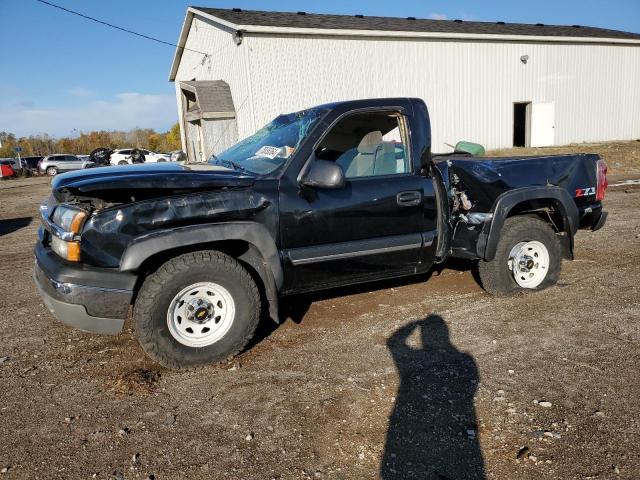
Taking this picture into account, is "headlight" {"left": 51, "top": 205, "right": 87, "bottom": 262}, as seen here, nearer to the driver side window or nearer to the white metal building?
the driver side window

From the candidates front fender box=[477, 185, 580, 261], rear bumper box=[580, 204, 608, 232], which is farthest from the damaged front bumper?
rear bumper box=[580, 204, 608, 232]

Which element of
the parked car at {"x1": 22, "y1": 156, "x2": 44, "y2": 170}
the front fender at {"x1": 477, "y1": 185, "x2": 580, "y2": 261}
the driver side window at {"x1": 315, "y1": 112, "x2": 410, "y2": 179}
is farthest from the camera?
the parked car at {"x1": 22, "y1": 156, "x2": 44, "y2": 170}

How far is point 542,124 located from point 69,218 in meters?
23.6

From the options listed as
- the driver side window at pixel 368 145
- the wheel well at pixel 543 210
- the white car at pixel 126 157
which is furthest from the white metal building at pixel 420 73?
the wheel well at pixel 543 210

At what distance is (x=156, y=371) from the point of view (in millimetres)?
3453

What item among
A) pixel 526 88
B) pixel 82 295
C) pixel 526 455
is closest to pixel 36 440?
pixel 82 295

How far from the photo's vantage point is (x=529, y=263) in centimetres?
486

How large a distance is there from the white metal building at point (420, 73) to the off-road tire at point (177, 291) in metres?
14.3

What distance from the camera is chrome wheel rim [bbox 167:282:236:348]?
3373mm

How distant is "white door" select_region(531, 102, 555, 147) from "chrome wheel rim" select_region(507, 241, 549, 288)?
1995cm

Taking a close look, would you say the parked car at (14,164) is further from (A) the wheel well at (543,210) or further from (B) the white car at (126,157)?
(A) the wheel well at (543,210)

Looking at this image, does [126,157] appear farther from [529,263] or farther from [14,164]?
[529,263]

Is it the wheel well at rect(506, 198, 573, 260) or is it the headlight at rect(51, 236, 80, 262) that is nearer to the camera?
the headlight at rect(51, 236, 80, 262)

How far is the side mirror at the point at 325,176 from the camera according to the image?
353cm
